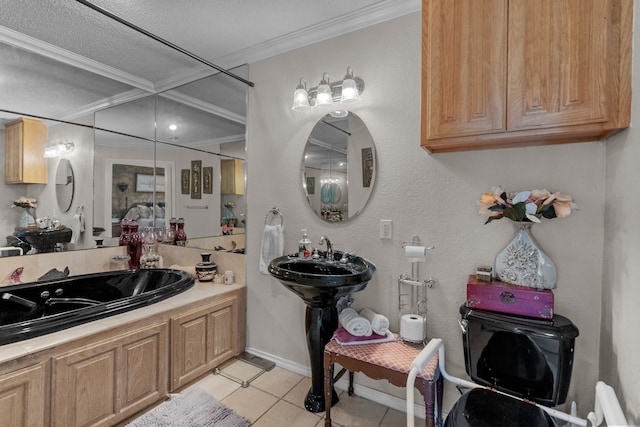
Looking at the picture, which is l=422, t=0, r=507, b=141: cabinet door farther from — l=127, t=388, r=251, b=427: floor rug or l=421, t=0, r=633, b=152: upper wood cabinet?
l=127, t=388, r=251, b=427: floor rug

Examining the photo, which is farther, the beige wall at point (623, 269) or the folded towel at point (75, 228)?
the folded towel at point (75, 228)

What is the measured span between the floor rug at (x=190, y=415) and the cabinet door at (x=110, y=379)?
0.09m

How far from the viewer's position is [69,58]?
253 cm

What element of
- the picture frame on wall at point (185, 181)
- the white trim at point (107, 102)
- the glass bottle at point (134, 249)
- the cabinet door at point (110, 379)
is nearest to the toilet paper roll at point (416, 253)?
the cabinet door at point (110, 379)

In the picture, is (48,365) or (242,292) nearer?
(48,365)

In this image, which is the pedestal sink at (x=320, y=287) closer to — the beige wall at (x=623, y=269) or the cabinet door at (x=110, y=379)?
the cabinet door at (x=110, y=379)

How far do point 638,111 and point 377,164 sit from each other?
3.98ft

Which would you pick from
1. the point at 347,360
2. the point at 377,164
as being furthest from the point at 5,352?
the point at 377,164

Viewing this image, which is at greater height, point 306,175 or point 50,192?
point 306,175

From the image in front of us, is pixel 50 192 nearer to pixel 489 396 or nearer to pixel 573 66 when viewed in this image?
pixel 489 396

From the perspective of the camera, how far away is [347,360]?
1655 millimetres

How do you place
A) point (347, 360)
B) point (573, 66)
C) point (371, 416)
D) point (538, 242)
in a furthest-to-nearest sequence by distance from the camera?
point (371, 416) < point (347, 360) < point (538, 242) < point (573, 66)

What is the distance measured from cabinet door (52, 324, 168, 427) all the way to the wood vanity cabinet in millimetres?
1268

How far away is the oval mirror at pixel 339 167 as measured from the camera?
2.08 m
